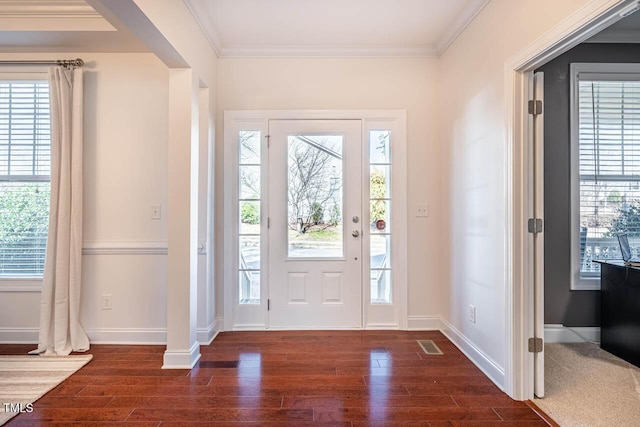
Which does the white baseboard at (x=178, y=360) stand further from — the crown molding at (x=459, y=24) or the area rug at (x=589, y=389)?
the crown molding at (x=459, y=24)

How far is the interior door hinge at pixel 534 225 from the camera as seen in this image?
2023mm

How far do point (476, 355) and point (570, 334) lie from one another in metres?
1.21

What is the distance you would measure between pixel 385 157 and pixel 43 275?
3213mm

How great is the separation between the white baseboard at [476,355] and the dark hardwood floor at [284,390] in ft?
0.18

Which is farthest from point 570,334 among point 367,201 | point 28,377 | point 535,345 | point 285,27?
point 28,377

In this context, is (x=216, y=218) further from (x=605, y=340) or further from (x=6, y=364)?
(x=605, y=340)

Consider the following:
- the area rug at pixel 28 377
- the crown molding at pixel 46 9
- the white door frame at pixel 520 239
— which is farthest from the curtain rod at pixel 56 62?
the white door frame at pixel 520 239

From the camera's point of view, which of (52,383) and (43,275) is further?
(43,275)

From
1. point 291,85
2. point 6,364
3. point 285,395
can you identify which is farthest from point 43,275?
point 291,85

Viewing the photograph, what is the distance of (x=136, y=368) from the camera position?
2.41 meters

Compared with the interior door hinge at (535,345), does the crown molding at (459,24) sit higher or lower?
higher

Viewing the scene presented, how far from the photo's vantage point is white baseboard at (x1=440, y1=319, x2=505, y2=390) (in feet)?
7.14

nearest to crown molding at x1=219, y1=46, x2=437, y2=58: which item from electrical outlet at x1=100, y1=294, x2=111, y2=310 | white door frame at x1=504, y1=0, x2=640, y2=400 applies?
white door frame at x1=504, y1=0, x2=640, y2=400

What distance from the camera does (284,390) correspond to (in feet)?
6.95
